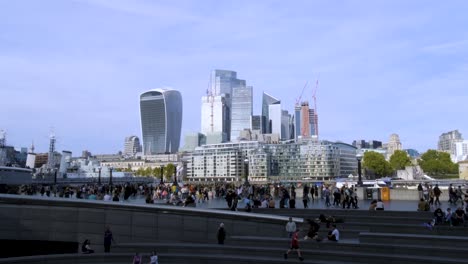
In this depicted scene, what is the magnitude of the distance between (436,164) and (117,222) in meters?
118

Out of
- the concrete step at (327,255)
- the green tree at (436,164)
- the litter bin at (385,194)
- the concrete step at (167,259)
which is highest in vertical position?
the green tree at (436,164)

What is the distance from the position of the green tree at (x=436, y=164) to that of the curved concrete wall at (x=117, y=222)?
377ft

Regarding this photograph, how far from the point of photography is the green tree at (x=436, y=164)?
12038 cm

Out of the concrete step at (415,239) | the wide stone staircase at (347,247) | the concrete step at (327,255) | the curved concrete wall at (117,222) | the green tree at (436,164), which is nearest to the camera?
the concrete step at (327,255)

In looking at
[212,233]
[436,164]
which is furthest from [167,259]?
[436,164]

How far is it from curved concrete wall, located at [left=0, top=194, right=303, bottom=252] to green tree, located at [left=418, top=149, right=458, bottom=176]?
115m

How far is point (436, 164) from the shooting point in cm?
12006

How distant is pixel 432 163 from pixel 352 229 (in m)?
114

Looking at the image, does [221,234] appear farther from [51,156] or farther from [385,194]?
[51,156]

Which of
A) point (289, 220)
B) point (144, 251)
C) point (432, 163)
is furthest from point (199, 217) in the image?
point (432, 163)

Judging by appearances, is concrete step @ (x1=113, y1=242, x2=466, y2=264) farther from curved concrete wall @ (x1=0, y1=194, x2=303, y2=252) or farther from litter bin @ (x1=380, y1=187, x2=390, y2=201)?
litter bin @ (x1=380, y1=187, x2=390, y2=201)

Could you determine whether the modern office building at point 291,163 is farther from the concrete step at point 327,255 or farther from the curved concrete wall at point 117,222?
the concrete step at point 327,255

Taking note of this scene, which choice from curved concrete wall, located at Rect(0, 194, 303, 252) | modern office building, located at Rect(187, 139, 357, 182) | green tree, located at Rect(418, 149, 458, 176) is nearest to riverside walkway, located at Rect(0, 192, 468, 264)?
curved concrete wall, located at Rect(0, 194, 303, 252)

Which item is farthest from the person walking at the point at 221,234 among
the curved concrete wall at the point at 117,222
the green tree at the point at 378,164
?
the green tree at the point at 378,164
